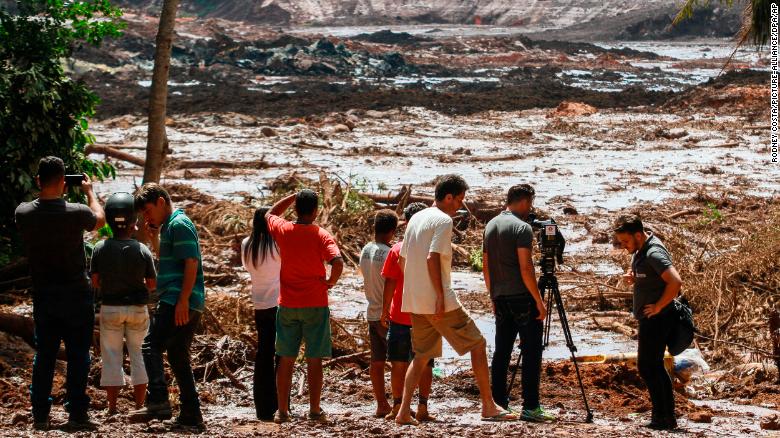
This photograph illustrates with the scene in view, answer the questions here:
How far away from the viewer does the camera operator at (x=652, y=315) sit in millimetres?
7578

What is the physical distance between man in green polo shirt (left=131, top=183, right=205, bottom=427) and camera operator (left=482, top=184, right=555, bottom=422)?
1.90 m

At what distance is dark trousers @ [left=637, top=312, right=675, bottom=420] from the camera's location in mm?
7621

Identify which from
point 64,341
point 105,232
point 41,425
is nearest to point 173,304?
point 64,341

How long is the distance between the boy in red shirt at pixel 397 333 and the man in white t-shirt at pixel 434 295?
0.58ft

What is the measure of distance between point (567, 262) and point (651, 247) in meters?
7.59

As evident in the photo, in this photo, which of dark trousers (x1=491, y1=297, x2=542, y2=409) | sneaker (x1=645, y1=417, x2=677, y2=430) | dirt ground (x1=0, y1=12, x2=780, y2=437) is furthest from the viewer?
dirt ground (x1=0, y1=12, x2=780, y2=437)

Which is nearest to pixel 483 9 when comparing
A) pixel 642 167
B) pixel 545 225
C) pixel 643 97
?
pixel 643 97

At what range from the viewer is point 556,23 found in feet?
250

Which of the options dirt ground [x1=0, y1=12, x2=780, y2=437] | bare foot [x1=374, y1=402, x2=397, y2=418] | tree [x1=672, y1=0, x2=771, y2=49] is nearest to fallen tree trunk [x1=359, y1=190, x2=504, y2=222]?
dirt ground [x1=0, y1=12, x2=780, y2=437]

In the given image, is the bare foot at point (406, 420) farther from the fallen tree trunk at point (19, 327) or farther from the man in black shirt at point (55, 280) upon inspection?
the fallen tree trunk at point (19, 327)

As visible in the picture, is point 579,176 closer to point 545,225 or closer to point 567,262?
point 567,262

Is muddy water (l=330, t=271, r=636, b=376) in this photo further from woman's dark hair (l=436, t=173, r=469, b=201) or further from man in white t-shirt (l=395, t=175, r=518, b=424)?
woman's dark hair (l=436, t=173, r=469, b=201)

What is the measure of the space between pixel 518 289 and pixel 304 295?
1.38m

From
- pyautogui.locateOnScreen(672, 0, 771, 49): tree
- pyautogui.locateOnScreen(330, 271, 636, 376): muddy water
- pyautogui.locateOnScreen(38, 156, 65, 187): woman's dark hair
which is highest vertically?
pyautogui.locateOnScreen(672, 0, 771, 49): tree
